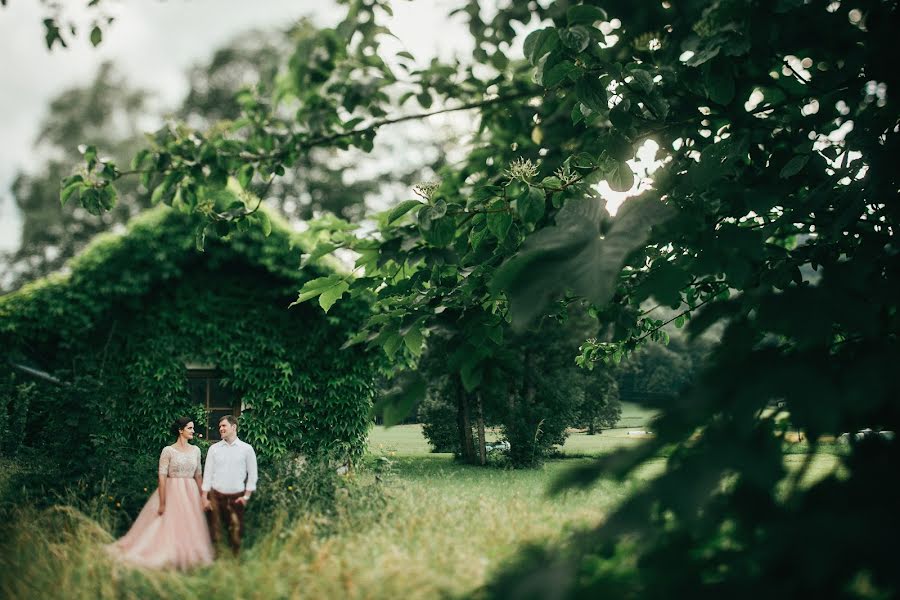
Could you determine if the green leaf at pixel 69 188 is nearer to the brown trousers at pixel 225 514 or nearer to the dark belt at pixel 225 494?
the brown trousers at pixel 225 514

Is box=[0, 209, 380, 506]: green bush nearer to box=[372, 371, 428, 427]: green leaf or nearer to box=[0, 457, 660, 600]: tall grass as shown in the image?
box=[0, 457, 660, 600]: tall grass

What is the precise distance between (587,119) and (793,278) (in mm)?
1355

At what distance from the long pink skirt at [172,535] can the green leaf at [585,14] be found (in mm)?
4881

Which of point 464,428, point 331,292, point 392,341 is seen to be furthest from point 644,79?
point 464,428

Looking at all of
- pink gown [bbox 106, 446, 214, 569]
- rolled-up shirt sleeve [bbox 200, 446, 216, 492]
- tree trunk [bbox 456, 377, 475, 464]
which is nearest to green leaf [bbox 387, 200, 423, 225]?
pink gown [bbox 106, 446, 214, 569]

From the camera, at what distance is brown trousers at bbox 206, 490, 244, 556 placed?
19.2 feet

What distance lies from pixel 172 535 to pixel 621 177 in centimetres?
519

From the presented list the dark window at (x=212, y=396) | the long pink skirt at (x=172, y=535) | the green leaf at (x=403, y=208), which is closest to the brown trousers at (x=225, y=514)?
the long pink skirt at (x=172, y=535)

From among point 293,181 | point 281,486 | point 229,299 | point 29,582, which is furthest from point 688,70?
point 293,181

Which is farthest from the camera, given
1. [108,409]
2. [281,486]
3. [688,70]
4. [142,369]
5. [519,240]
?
[142,369]

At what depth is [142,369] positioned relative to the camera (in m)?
10.6

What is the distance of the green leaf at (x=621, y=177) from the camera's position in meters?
2.45

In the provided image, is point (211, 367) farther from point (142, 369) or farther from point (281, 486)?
point (281, 486)

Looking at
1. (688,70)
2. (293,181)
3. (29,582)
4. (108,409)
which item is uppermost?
(293,181)
